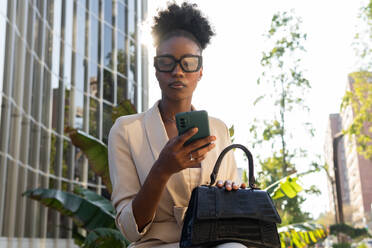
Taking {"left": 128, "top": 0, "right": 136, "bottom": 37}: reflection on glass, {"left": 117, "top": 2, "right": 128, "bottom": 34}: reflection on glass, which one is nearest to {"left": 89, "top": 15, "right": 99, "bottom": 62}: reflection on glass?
{"left": 117, "top": 2, "right": 128, "bottom": 34}: reflection on glass

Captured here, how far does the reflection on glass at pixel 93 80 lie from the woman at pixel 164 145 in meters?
16.8

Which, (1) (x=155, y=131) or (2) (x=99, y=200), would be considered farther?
(2) (x=99, y=200)

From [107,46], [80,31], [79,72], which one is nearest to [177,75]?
[79,72]

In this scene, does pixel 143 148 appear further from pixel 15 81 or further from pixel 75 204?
pixel 15 81

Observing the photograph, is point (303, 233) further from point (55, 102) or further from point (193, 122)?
point (55, 102)

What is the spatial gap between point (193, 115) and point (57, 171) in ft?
48.0

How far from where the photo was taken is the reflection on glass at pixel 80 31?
18314 mm

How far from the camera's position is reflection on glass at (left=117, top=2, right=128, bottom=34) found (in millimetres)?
22703

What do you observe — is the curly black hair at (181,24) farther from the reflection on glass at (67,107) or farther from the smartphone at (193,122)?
the reflection on glass at (67,107)

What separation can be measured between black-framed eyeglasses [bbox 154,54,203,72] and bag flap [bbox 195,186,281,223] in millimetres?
696

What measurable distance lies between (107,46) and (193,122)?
1962 centimetres

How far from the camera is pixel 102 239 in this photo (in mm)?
8430

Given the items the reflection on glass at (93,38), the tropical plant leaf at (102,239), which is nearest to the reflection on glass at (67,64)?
the reflection on glass at (93,38)

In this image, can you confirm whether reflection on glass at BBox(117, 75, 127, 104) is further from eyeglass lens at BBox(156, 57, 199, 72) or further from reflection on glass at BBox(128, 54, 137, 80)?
eyeglass lens at BBox(156, 57, 199, 72)
